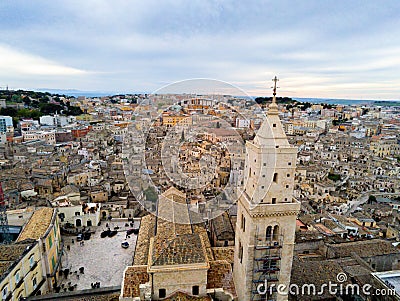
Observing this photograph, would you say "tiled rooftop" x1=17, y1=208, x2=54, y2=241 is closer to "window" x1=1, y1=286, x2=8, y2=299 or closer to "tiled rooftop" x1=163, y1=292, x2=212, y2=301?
"window" x1=1, y1=286, x2=8, y2=299

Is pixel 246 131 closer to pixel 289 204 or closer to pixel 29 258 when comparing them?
pixel 289 204

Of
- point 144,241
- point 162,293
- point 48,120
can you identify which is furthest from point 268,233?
point 48,120

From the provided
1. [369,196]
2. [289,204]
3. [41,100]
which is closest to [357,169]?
[369,196]

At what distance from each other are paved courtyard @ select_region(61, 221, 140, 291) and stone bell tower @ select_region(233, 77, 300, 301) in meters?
10.2

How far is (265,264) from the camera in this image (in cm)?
1201

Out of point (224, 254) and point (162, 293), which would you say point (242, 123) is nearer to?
point (224, 254)

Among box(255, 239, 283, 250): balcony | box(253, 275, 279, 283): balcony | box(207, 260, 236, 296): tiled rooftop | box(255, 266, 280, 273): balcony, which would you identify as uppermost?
box(255, 239, 283, 250): balcony

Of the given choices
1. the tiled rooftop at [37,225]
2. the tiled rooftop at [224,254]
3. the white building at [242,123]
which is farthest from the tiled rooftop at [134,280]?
the white building at [242,123]

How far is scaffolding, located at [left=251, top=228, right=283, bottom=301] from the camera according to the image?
11.7 m

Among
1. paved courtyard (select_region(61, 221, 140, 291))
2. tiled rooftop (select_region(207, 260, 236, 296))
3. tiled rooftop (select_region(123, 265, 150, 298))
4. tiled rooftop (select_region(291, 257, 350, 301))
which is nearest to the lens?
tiled rooftop (select_region(123, 265, 150, 298))

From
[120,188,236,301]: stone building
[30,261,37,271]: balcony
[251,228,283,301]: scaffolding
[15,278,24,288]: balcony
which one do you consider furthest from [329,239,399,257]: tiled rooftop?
[15,278,24,288]: balcony

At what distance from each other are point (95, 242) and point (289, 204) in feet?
57.2

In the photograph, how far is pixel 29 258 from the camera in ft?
52.6

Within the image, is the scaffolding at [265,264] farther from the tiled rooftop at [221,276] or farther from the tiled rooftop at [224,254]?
the tiled rooftop at [224,254]
